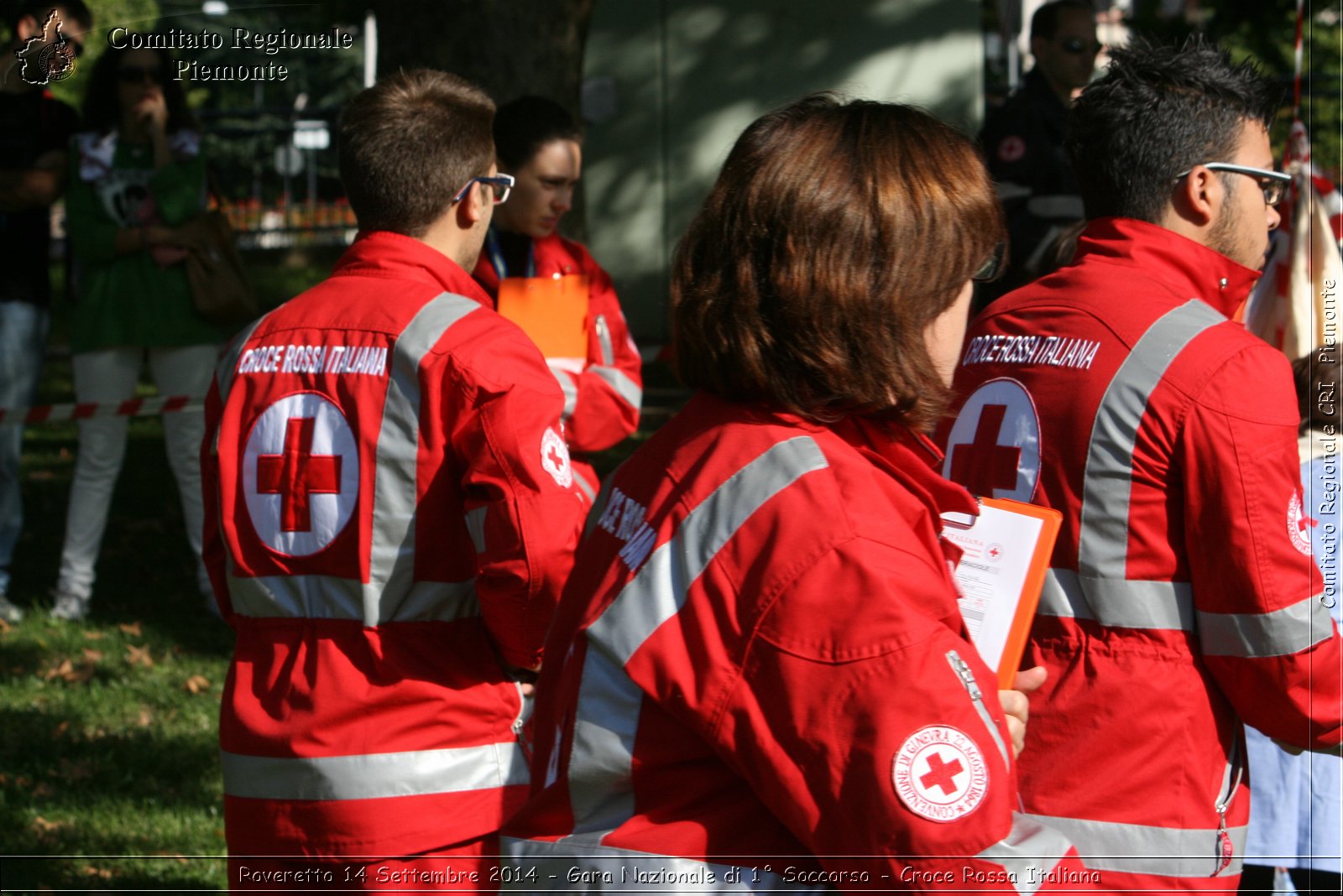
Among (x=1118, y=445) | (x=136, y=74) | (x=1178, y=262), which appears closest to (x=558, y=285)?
(x=1178, y=262)

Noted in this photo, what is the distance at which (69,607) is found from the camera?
23.0 feet

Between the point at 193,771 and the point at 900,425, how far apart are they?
14.3 ft

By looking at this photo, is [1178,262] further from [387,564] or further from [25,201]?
[25,201]

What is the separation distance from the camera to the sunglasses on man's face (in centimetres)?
639

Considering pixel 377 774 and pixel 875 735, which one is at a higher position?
pixel 875 735

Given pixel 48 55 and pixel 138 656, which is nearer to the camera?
pixel 48 55

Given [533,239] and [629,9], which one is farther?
[629,9]

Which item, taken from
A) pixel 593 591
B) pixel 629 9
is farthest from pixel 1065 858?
pixel 629 9

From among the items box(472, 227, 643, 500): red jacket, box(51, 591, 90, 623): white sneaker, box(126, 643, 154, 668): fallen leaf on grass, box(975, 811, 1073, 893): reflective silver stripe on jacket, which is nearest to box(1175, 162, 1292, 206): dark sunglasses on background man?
box(975, 811, 1073, 893): reflective silver stripe on jacket

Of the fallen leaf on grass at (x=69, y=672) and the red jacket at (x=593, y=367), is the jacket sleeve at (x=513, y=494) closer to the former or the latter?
the red jacket at (x=593, y=367)

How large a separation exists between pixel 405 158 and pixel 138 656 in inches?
173

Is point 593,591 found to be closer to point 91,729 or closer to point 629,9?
point 91,729

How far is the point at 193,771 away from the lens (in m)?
5.29

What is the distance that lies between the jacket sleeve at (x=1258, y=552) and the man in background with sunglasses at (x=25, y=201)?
568cm
